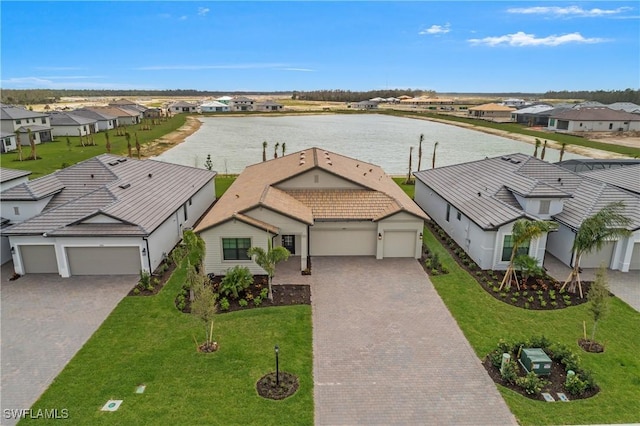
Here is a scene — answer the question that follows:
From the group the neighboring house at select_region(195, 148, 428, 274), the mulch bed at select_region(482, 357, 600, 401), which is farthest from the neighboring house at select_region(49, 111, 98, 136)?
the mulch bed at select_region(482, 357, 600, 401)

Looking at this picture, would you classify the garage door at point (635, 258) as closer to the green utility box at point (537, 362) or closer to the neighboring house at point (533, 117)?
the green utility box at point (537, 362)

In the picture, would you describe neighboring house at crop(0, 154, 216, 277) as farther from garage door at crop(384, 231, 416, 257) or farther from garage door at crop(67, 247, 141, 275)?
garage door at crop(384, 231, 416, 257)

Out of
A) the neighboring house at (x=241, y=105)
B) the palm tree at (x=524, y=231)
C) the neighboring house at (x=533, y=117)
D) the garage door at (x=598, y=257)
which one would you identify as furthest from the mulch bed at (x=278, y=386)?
the neighboring house at (x=241, y=105)

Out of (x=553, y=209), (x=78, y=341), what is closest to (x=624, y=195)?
(x=553, y=209)

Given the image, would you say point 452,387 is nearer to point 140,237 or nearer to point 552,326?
point 552,326

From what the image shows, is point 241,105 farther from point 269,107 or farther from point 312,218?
point 312,218

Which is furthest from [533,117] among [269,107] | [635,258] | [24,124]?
[24,124]
